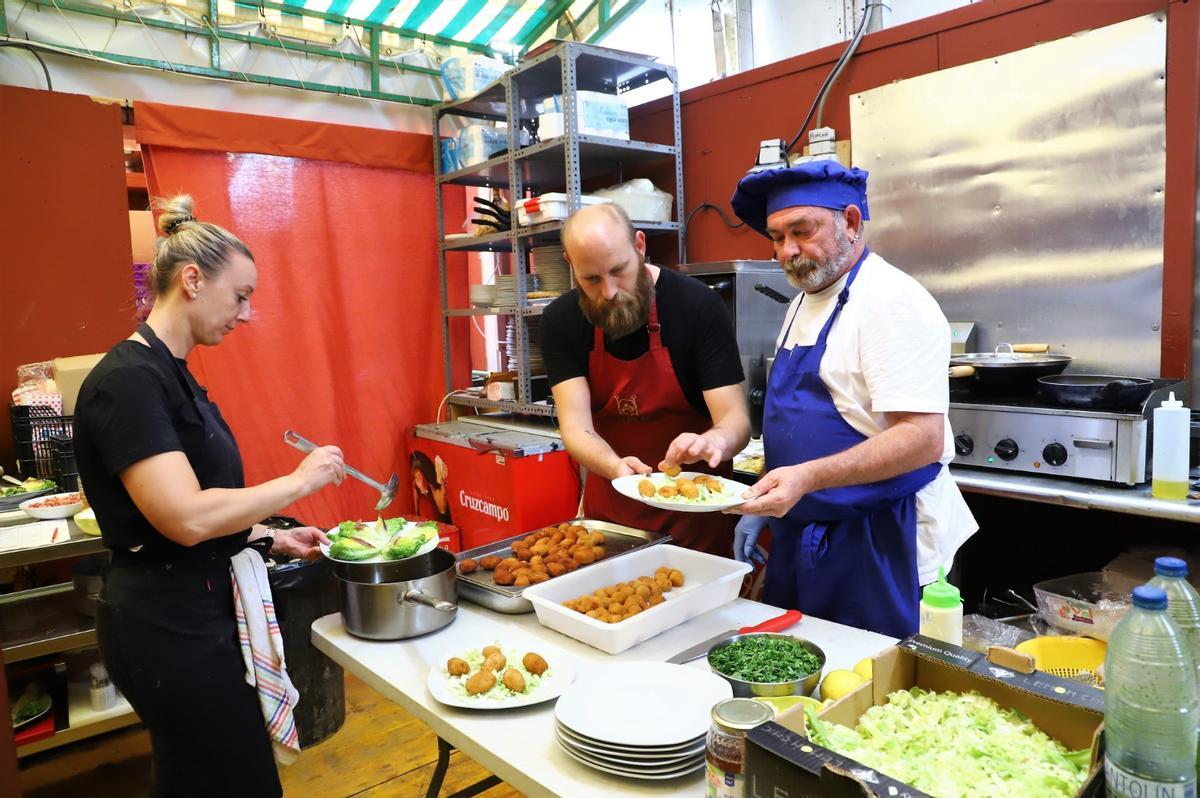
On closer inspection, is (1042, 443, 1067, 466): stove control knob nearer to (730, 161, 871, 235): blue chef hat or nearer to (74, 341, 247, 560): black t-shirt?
(730, 161, 871, 235): blue chef hat

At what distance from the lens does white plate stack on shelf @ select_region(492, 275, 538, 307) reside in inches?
180

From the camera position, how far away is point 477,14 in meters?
5.34

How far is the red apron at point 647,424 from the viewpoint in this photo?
2.49 meters

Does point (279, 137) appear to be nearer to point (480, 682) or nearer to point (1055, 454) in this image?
point (480, 682)

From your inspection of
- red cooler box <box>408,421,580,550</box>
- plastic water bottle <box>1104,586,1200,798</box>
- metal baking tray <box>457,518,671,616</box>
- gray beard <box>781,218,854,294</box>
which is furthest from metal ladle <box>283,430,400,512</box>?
plastic water bottle <box>1104,586,1200,798</box>

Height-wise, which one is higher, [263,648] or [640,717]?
[640,717]

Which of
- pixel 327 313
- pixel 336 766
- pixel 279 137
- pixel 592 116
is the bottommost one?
pixel 336 766

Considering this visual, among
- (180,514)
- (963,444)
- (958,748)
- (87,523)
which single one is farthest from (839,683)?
(87,523)

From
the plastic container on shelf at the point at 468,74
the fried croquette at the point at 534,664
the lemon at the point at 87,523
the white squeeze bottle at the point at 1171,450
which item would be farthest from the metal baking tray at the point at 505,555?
the plastic container on shelf at the point at 468,74

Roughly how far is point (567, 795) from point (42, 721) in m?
2.87

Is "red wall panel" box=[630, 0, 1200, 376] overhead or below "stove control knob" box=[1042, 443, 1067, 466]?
overhead

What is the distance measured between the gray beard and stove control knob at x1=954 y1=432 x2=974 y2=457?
3.29 feet

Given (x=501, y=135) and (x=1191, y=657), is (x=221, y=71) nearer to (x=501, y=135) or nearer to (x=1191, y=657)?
(x=501, y=135)

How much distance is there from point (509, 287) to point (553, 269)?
306mm
